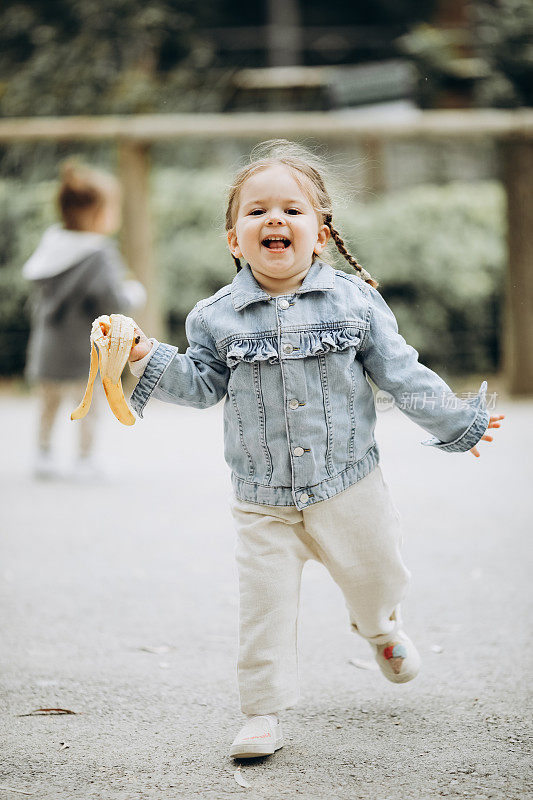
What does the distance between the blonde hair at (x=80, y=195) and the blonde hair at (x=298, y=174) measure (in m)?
3.24

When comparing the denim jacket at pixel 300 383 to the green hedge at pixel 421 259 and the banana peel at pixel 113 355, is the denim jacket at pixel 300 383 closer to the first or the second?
the banana peel at pixel 113 355

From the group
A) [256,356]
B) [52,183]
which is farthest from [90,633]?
[52,183]

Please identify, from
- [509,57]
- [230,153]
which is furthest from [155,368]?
[230,153]

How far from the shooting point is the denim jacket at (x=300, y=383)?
7.91 ft

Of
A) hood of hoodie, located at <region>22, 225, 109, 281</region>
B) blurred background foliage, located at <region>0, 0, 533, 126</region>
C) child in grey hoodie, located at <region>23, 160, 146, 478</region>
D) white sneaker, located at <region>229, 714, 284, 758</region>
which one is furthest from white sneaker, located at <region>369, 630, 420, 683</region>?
blurred background foliage, located at <region>0, 0, 533, 126</region>

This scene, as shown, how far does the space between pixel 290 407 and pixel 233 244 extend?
1.48ft

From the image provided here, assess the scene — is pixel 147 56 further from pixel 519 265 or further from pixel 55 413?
pixel 55 413

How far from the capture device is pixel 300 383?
2.41 m

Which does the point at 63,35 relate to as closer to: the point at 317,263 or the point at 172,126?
the point at 172,126

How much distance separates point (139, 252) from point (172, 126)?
1.01 meters

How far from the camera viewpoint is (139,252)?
8109 mm

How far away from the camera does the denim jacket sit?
7.91ft

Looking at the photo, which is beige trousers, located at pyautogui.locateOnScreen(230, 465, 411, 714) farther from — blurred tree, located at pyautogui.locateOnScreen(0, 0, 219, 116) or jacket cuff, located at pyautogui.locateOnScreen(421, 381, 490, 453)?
blurred tree, located at pyautogui.locateOnScreen(0, 0, 219, 116)

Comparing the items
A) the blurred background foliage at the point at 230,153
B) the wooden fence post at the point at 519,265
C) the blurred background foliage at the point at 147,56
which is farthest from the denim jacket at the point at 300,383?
the blurred background foliage at the point at 147,56
